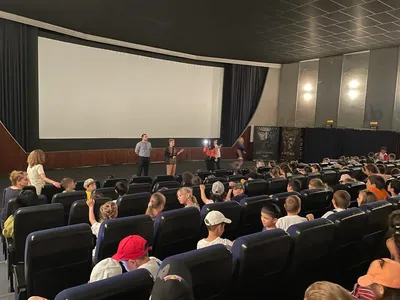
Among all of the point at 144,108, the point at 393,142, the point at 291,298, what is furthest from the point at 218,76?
the point at 291,298

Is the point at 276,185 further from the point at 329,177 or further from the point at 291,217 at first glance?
the point at 291,217

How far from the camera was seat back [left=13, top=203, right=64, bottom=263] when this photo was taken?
2941 mm

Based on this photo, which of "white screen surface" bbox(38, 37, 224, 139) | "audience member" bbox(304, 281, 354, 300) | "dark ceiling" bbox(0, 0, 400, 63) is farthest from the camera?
"white screen surface" bbox(38, 37, 224, 139)

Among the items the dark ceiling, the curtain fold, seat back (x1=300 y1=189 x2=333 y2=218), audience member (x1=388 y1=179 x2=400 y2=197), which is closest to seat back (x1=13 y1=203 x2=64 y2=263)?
seat back (x1=300 y1=189 x2=333 y2=218)

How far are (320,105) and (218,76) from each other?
4726 mm

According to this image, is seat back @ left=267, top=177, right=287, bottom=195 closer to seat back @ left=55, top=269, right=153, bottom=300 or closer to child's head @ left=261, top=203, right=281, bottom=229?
child's head @ left=261, top=203, right=281, bottom=229

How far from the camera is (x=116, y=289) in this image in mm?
1502

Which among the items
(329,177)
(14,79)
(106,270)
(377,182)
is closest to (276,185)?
(329,177)

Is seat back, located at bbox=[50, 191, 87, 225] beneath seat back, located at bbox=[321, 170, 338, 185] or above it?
beneath

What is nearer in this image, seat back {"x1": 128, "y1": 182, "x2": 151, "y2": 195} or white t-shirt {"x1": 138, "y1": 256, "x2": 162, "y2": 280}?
white t-shirt {"x1": 138, "y1": 256, "x2": 162, "y2": 280}

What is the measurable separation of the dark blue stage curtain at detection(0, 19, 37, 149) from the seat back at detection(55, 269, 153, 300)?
9.58 m

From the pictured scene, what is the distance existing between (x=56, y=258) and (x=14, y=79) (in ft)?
29.0

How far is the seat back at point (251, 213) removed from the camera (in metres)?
3.60

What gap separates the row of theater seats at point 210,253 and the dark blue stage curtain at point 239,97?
1228cm
